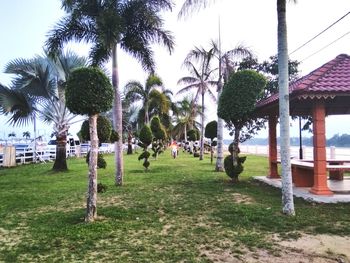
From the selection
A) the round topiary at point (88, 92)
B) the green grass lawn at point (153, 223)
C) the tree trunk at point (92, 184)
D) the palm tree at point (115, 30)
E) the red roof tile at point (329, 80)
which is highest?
the palm tree at point (115, 30)

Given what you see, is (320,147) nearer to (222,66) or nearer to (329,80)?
(329,80)

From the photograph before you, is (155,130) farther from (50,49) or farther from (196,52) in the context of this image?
(50,49)

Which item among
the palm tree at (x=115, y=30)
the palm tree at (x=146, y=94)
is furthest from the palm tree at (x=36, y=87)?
the palm tree at (x=146, y=94)

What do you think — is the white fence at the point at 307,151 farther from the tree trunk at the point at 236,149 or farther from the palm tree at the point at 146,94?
the palm tree at the point at 146,94

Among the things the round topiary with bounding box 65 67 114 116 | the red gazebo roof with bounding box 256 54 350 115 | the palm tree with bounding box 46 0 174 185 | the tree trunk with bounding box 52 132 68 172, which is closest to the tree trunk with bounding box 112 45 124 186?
the palm tree with bounding box 46 0 174 185

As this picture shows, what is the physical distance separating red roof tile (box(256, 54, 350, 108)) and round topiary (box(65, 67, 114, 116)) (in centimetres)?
488

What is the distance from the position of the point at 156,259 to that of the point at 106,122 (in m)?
7.61

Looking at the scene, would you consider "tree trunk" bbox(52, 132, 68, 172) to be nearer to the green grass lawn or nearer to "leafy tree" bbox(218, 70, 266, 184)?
the green grass lawn

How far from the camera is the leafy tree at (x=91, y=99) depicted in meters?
7.69

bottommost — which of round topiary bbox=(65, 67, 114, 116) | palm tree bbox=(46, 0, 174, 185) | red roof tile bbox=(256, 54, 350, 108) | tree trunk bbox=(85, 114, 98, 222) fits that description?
tree trunk bbox=(85, 114, 98, 222)

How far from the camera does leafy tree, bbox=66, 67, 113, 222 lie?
7.69m

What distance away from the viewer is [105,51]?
1464cm

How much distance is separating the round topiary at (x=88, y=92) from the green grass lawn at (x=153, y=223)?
226 centimetres

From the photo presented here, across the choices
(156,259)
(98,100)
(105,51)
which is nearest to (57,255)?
(156,259)
